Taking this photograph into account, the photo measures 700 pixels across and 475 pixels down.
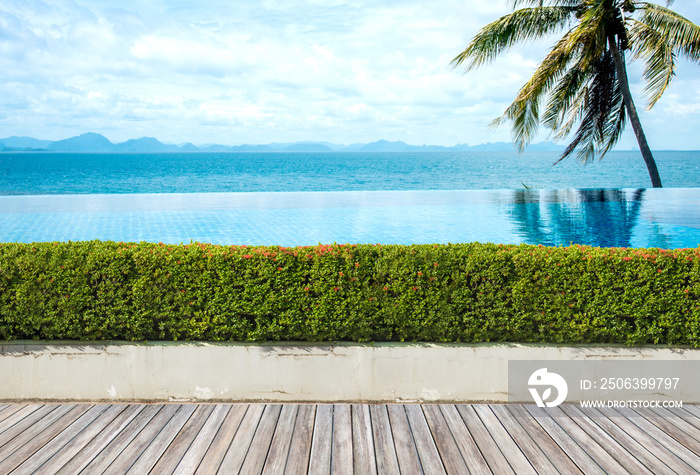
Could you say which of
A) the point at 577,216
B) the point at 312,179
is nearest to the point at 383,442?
the point at 577,216

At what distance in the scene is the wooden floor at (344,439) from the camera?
2936mm

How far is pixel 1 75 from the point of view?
80625 mm

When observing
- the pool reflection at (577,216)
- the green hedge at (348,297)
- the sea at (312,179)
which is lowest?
the sea at (312,179)

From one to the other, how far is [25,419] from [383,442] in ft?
8.37

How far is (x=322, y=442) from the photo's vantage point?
126 inches

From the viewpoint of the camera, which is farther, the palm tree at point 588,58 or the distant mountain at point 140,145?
the distant mountain at point 140,145

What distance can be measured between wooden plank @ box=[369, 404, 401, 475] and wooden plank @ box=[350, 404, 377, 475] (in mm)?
28

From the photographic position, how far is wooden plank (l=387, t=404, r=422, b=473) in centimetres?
294

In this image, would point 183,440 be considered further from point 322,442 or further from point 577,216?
point 577,216

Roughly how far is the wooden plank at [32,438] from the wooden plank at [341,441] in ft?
6.13

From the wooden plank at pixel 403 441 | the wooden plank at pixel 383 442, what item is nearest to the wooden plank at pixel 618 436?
the wooden plank at pixel 403 441

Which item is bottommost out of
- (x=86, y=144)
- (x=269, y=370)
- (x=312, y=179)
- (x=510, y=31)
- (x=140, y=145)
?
(x=312, y=179)

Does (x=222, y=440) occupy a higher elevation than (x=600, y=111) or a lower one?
lower

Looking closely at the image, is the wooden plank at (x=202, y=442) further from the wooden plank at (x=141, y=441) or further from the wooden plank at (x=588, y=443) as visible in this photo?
the wooden plank at (x=588, y=443)
